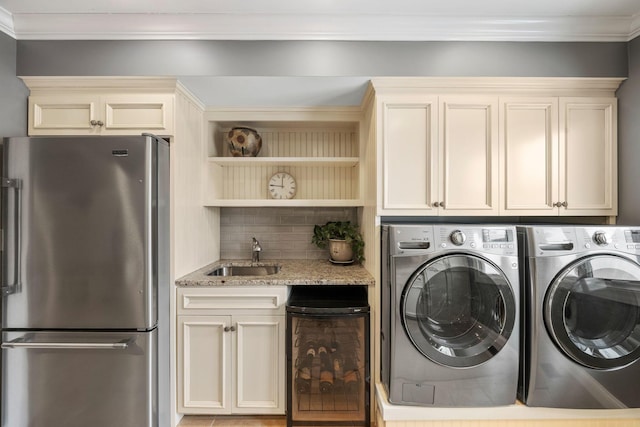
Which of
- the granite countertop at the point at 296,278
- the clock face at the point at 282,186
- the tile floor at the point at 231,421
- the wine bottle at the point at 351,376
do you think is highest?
the clock face at the point at 282,186

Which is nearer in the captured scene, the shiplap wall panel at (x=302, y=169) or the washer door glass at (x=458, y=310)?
the washer door glass at (x=458, y=310)

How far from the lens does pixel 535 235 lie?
1.68m

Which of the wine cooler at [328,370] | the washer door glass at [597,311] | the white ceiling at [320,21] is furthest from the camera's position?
the wine cooler at [328,370]

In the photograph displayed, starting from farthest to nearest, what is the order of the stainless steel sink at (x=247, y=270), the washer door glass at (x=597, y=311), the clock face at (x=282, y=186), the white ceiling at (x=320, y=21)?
the clock face at (x=282, y=186) < the stainless steel sink at (x=247, y=270) < the white ceiling at (x=320, y=21) < the washer door glass at (x=597, y=311)

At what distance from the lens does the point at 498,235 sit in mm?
1710

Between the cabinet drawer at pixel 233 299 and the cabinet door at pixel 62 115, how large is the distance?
3.87ft

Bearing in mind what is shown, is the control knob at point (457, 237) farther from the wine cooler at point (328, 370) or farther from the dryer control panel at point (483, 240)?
the wine cooler at point (328, 370)

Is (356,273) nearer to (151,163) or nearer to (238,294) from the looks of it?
(238,294)

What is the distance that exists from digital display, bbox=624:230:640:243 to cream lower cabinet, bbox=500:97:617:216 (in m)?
0.30

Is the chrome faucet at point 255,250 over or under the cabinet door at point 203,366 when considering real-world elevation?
over

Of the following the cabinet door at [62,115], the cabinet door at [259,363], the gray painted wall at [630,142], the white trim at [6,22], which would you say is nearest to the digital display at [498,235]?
the gray painted wall at [630,142]

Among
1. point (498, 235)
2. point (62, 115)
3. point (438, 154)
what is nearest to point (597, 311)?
point (498, 235)

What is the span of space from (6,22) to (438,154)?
2649mm

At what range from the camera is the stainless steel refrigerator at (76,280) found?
5.62ft
